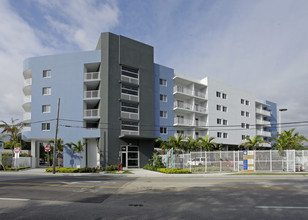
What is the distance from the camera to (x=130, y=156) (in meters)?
34.5

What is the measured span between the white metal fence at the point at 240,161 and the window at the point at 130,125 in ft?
29.4

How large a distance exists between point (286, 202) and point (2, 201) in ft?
33.2

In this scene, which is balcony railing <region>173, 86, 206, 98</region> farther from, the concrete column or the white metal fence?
the concrete column

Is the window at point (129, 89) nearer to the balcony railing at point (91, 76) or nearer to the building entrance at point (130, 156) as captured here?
the balcony railing at point (91, 76)

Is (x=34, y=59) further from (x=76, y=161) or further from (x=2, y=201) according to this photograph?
(x=2, y=201)

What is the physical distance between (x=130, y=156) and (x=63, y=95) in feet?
40.7

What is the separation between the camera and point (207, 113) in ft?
144

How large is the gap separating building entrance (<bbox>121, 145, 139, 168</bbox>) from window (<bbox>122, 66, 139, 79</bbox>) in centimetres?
1014

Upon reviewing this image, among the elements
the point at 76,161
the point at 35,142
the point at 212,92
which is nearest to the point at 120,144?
the point at 76,161

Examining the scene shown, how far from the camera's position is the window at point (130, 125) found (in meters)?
34.3

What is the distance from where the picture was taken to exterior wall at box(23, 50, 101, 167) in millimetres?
33000

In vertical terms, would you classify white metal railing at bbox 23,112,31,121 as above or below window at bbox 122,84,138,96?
below

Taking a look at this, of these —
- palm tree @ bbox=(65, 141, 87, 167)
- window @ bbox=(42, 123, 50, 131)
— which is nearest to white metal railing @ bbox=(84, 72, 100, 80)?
window @ bbox=(42, 123, 50, 131)

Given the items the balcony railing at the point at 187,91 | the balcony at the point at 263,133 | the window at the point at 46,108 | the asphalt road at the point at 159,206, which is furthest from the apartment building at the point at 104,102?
the balcony at the point at 263,133
